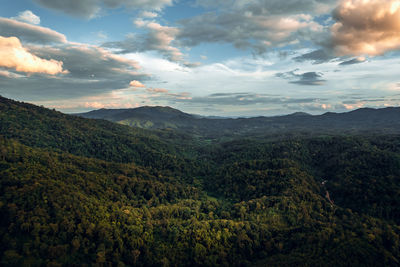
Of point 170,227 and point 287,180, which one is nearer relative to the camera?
point 170,227

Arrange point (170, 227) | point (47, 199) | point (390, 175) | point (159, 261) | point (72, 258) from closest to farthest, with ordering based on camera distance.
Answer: point (72, 258)
point (159, 261)
point (47, 199)
point (170, 227)
point (390, 175)

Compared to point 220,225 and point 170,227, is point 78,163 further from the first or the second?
point 220,225

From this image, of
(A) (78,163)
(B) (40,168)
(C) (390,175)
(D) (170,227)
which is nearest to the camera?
(D) (170,227)

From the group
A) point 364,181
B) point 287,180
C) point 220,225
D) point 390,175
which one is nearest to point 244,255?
point 220,225

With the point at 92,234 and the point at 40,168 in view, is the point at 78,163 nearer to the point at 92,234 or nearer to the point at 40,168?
the point at 40,168

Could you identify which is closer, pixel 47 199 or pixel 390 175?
pixel 47 199

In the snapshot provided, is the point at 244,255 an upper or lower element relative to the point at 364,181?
lower

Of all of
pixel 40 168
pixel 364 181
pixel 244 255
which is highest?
pixel 40 168

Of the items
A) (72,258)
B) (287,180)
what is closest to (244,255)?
(72,258)

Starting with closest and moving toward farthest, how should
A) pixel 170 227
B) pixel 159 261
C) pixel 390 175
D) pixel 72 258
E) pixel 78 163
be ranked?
pixel 72 258 < pixel 159 261 < pixel 170 227 < pixel 390 175 < pixel 78 163
